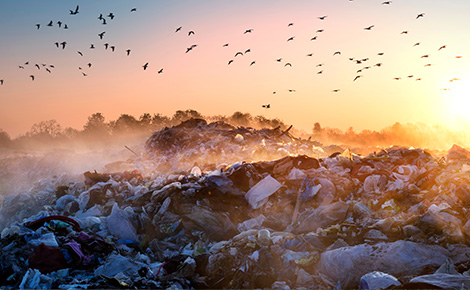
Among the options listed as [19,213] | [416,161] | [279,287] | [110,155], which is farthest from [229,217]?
[110,155]

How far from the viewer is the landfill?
3.93 meters

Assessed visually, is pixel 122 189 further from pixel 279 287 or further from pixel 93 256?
pixel 279 287

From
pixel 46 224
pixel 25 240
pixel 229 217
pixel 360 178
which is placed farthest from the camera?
pixel 360 178

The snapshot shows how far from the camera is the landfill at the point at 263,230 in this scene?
12.9ft

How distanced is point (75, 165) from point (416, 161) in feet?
54.4

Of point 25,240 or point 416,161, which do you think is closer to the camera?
point 25,240

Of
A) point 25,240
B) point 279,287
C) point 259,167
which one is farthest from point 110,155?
point 279,287

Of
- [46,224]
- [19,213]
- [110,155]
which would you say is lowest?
[110,155]

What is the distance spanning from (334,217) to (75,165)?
1654cm

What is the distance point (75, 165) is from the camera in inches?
729

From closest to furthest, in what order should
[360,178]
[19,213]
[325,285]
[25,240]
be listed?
[325,285] < [25,240] < [360,178] < [19,213]

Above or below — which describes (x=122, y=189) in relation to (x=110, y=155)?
above

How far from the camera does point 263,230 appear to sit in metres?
4.81

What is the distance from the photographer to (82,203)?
24.9 feet
